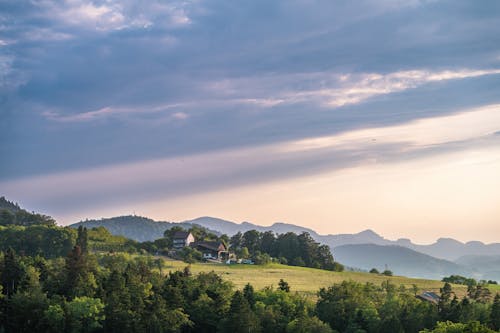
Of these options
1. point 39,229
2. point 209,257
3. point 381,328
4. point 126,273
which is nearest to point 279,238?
point 209,257

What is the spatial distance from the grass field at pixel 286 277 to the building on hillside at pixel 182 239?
28.5 m

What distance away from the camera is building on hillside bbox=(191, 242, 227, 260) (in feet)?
484

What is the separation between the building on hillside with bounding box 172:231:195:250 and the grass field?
28.5 meters

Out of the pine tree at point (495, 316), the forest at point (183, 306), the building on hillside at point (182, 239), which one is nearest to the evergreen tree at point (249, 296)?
the forest at point (183, 306)

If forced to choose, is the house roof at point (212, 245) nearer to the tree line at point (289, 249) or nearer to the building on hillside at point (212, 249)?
the building on hillside at point (212, 249)

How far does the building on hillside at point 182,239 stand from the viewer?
158350mm

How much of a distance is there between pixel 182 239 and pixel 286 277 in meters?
50.2

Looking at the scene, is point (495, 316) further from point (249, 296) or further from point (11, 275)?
point (11, 275)

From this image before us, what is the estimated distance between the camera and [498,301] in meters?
71.7

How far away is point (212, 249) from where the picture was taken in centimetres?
15038

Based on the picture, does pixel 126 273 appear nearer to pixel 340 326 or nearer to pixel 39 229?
pixel 340 326

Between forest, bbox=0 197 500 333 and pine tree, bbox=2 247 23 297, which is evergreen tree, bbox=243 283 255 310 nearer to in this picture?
forest, bbox=0 197 500 333

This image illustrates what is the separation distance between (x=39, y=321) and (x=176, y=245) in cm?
8743

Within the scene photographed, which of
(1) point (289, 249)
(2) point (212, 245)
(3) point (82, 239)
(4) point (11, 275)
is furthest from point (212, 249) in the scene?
(4) point (11, 275)
